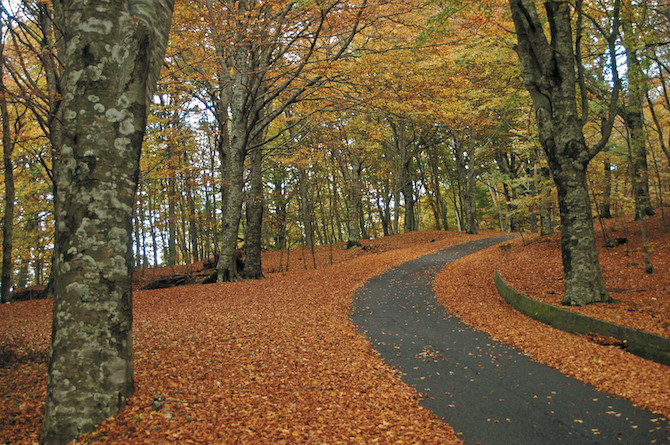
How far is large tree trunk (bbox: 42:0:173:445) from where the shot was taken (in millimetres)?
2912

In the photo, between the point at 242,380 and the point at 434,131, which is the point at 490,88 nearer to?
the point at 434,131

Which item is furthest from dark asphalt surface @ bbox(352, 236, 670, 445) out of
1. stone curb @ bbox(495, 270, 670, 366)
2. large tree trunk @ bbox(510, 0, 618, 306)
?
large tree trunk @ bbox(510, 0, 618, 306)

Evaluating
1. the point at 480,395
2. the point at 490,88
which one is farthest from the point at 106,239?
the point at 490,88

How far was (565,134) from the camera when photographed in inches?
286

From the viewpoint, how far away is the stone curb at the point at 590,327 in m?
4.87

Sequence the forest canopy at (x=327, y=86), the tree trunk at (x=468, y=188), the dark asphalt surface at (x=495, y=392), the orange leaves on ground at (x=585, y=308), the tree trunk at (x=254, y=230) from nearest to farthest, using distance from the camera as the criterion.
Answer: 1. the dark asphalt surface at (x=495, y=392)
2. the orange leaves on ground at (x=585, y=308)
3. the forest canopy at (x=327, y=86)
4. the tree trunk at (x=254, y=230)
5. the tree trunk at (x=468, y=188)

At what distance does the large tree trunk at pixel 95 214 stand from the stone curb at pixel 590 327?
20.3 feet

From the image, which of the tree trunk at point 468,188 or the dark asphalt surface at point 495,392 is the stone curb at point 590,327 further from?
the tree trunk at point 468,188

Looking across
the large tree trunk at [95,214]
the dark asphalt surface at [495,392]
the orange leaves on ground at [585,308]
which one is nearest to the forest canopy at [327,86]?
the orange leaves on ground at [585,308]

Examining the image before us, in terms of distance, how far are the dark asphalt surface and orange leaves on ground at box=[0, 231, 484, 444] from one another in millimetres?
331

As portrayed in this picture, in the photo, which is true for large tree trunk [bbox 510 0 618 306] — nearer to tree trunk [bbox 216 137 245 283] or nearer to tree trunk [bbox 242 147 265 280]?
tree trunk [bbox 216 137 245 283]

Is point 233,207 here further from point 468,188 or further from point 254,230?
point 468,188

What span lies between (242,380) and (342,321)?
352 centimetres

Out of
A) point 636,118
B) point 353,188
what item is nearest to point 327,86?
point 353,188
